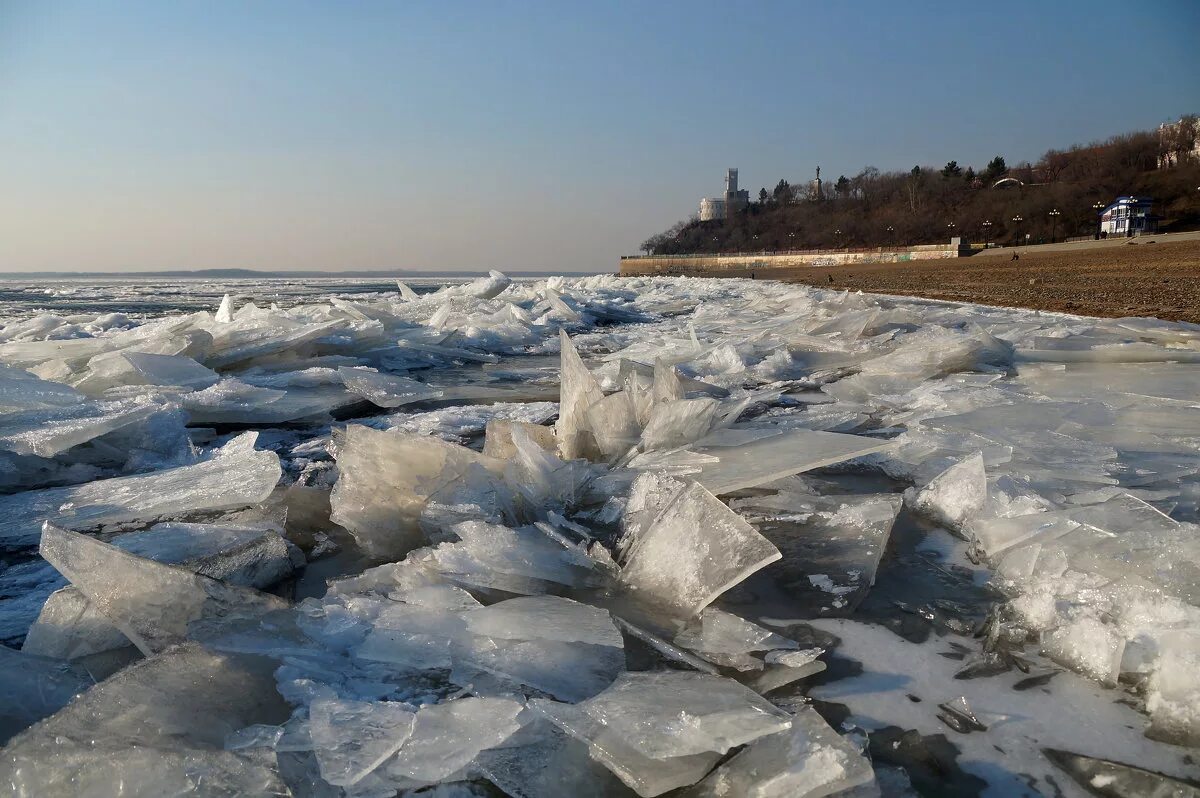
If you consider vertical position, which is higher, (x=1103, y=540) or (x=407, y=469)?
(x=407, y=469)

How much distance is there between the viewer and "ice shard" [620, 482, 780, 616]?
104 centimetres

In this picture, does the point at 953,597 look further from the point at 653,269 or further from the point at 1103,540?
the point at 653,269

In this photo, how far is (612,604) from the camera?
1.12 metres

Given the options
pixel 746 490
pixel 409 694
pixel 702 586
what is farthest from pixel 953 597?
pixel 409 694

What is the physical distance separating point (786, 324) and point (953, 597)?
4.44m

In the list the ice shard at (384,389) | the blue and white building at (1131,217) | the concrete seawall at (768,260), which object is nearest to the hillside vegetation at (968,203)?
the blue and white building at (1131,217)

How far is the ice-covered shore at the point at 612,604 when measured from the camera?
725mm

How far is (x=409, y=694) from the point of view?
874 mm

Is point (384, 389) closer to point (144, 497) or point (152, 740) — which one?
point (144, 497)

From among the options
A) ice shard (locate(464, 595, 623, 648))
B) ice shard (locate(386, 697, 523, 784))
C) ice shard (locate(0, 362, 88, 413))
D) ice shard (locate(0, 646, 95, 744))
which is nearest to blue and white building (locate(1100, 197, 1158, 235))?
ice shard (locate(464, 595, 623, 648))

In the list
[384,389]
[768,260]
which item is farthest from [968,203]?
[384,389]

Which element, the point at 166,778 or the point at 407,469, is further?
the point at 407,469

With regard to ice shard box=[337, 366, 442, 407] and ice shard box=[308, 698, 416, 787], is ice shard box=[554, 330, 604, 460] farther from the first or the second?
ice shard box=[337, 366, 442, 407]

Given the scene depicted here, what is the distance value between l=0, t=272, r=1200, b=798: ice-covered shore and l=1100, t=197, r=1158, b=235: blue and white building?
1369 inches
